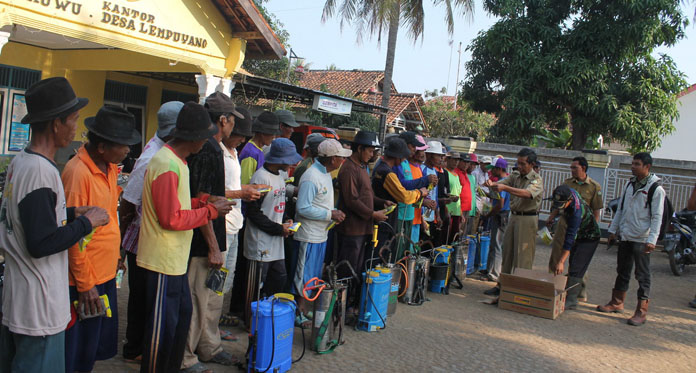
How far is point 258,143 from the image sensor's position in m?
5.40

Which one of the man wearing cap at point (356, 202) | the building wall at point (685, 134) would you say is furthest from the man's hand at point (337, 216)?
the building wall at point (685, 134)

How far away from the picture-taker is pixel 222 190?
12.3 feet

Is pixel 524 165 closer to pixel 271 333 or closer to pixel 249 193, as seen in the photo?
pixel 249 193

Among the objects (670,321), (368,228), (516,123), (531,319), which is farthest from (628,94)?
(368,228)

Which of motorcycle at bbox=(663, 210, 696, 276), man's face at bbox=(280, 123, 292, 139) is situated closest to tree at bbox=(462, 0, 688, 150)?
motorcycle at bbox=(663, 210, 696, 276)

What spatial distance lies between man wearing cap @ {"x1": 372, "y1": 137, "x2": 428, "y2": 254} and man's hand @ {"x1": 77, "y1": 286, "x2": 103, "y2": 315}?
3676 millimetres

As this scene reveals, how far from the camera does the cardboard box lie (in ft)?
21.5

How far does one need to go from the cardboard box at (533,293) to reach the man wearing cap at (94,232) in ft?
16.5

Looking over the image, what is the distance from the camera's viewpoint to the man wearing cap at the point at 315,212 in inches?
200

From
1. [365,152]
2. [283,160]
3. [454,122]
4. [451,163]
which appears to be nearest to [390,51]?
[451,163]

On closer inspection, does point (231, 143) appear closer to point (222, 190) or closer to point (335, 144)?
point (222, 190)

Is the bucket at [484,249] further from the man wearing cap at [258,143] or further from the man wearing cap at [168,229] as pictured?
the man wearing cap at [168,229]

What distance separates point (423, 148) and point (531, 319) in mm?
2596

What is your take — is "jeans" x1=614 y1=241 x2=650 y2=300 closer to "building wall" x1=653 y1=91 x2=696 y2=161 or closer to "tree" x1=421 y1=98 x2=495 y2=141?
"building wall" x1=653 y1=91 x2=696 y2=161
